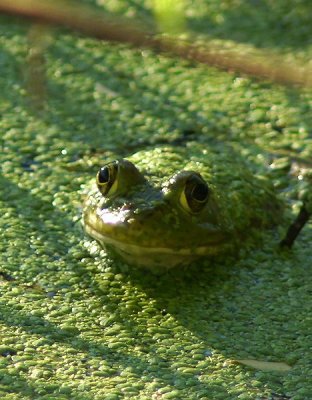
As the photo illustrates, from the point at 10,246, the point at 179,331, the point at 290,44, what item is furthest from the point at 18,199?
the point at 290,44

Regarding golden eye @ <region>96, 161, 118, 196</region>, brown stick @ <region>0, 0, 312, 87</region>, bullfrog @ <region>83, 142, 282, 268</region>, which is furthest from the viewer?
golden eye @ <region>96, 161, 118, 196</region>

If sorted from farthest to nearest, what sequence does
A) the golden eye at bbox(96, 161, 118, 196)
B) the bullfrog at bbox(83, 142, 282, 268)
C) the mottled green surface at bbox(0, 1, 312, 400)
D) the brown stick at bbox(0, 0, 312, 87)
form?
1. the golden eye at bbox(96, 161, 118, 196)
2. the bullfrog at bbox(83, 142, 282, 268)
3. the mottled green surface at bbox(0, 1, 312, 400)
4. the brown stick at bbox(0, 0, 312, 87)

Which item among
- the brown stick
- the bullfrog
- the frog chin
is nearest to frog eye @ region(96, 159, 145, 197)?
the bullfrog

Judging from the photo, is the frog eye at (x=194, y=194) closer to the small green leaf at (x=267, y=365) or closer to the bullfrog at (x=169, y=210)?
the bullfrog at (x=169, y=210)

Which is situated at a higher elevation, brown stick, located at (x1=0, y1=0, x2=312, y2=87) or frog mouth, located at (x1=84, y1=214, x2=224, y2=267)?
brown stick, located at (x1=0, y1=0, x2=312, y2=87)

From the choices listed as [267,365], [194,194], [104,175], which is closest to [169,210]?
[194,194]

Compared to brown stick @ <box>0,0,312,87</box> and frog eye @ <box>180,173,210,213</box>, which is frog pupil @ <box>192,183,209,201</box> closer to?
frog eye @ <box>180,173,210,213</box>

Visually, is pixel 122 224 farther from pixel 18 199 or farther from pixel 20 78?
pixel 20 78
